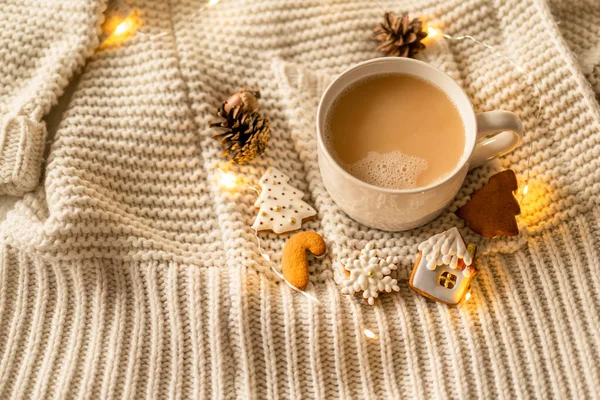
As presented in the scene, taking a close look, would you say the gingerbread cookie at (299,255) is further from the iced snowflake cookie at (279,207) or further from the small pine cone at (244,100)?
the small pine cone at (244,100)

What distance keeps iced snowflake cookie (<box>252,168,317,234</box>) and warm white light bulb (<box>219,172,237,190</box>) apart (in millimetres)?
40

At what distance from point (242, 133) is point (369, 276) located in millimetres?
275

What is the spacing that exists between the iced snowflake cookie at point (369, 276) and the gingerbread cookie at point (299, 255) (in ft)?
0.15

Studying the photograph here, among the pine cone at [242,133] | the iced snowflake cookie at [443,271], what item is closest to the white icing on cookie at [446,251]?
the iced snowflake cookie at [443,271]

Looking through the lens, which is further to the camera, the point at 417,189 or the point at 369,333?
the point at 369,333

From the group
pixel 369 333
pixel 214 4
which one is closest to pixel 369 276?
pixel 369 333

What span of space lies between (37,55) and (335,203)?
0.50 meters

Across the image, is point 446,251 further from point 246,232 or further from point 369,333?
point 246,232

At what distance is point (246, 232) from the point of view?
91 centimetres

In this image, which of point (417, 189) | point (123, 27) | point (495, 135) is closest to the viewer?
point (417, 189)

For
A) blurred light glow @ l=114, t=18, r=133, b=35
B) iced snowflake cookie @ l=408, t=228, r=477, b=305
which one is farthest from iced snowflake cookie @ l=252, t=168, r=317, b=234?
blurred light glow @ l=114, t=18, r=133, b=35

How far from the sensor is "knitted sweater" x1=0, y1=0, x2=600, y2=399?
862 millimetres

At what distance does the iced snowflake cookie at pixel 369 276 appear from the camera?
2.85 feet

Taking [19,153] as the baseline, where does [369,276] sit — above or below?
below
